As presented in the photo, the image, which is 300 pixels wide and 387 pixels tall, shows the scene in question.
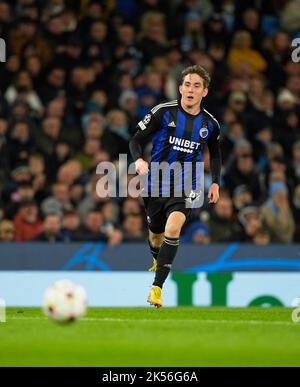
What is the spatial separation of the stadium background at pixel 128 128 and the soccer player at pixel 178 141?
3.11m

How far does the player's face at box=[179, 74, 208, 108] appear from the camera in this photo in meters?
10.2

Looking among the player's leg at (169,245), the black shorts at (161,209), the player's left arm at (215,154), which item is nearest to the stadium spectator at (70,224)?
the black shorts at (161,209)

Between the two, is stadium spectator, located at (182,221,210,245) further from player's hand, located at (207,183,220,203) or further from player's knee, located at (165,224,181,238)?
player's knee, located at (165,224,181,238)

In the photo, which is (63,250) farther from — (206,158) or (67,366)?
(67,366)

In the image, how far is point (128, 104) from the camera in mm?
15750

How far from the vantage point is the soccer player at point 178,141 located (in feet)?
33.2

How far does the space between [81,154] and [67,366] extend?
26.7 ft

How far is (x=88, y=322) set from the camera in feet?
31.4

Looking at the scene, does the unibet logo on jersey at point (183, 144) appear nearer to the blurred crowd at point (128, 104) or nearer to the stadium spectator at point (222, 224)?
the blurred crowd at point (128, 104)

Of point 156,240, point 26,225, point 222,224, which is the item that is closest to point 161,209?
point 156,240

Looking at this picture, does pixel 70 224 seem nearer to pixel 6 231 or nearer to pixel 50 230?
pixel 50 230

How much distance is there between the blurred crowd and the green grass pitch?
383 centimetres

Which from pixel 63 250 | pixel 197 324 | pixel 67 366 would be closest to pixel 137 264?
pixel 63 250

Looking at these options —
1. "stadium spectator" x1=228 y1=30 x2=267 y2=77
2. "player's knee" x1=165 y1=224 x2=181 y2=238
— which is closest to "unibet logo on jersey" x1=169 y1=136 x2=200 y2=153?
"player's knee" x1=165 y1=224 x2=181 y2=238
